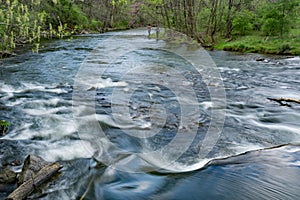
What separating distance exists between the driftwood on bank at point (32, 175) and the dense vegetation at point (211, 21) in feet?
13.5

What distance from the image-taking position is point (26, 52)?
13945mm

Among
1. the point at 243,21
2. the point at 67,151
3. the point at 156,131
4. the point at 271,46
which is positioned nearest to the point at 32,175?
the point at 67,151

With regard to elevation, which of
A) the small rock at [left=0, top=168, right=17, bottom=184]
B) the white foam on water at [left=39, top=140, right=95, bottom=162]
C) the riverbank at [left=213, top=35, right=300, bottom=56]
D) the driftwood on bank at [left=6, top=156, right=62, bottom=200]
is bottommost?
the white foam on water at [left=39, top=140, right=95, bottom=162]

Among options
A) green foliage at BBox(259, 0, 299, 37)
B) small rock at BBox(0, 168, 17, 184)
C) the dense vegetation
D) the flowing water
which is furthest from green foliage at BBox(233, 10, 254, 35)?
small rock at BBox(0, 168, 17, 184)

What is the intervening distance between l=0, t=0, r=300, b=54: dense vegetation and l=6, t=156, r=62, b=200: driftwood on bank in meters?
4.10

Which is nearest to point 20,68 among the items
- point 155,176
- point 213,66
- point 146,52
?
point 146,52

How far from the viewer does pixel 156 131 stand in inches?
193

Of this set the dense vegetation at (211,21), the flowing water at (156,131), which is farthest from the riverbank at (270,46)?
the flowing water at (156,131)

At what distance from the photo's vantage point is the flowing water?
11.1 ft

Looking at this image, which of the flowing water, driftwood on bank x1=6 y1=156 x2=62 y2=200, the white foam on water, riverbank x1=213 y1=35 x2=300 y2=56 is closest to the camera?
driftwood on bank x1=6 y1=156 x2=62 y2=200

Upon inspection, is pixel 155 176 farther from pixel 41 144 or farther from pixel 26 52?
pixel 26 52

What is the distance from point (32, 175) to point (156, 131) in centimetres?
234

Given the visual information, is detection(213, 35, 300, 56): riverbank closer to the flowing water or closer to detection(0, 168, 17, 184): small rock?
the flowing water

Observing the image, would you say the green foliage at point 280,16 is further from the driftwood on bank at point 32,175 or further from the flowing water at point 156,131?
the driftwood on bank at point 32,175
